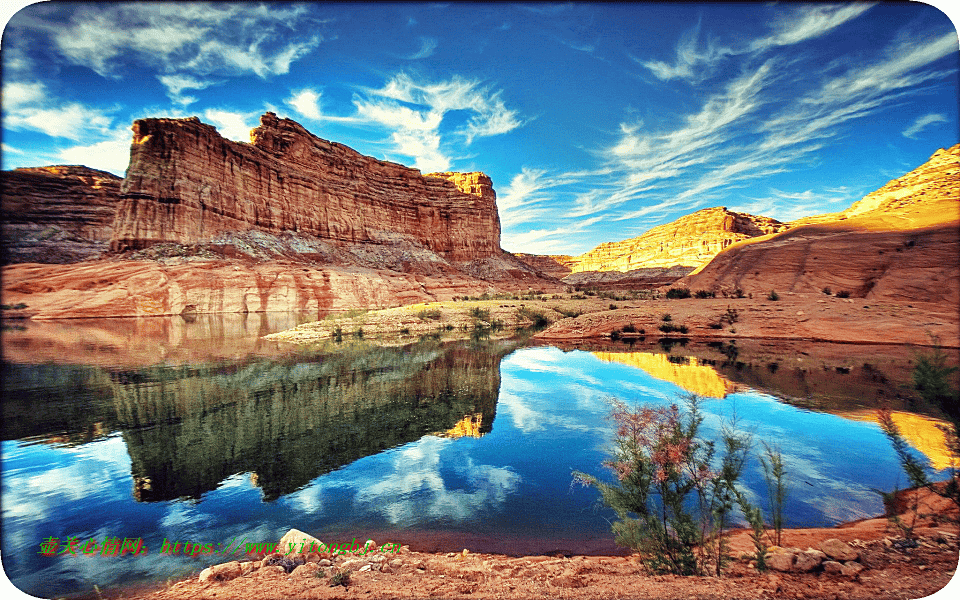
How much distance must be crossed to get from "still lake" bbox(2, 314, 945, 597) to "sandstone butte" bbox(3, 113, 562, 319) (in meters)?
25.8

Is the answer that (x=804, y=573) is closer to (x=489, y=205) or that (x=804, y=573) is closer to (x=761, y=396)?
(x=761, y=396)

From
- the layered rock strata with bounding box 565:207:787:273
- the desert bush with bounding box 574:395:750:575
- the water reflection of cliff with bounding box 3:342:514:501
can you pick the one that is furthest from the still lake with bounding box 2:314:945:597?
the layered rock strata with bounding box 565:207:787:273

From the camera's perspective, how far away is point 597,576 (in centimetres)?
317

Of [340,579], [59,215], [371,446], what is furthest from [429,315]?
[59,215]

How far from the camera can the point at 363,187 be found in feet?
229

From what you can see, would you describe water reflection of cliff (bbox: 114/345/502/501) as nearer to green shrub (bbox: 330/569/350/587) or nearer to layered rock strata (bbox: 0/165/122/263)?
green shrub (bbox: 330/569/350/587)

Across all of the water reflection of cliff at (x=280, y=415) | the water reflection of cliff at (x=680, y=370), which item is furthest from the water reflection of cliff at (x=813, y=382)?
the water reflection of cliff at (x=280, y=415)

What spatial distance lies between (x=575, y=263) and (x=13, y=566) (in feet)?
443

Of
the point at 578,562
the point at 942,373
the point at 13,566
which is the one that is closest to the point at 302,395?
the point at 13,566

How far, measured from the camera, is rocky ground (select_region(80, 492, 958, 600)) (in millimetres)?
2658

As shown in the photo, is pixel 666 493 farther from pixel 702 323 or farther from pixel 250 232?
pixel 250 232

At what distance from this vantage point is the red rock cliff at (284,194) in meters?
42.0

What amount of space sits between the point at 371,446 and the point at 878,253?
30.4 metres

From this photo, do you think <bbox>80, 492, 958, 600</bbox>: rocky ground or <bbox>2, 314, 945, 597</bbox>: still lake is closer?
<bbox>80, 492, 958, 600</bbox>: rocky ground
